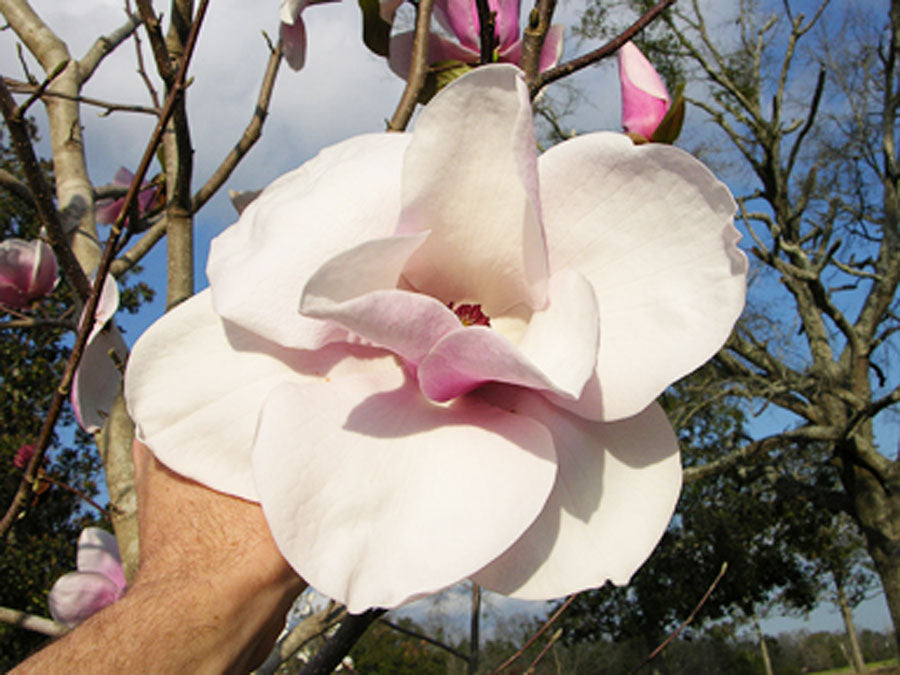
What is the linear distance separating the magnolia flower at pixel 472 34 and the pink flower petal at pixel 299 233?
0.34 m

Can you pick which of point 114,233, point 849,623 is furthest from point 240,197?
point 849,623

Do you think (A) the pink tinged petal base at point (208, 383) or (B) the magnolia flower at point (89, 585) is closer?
(A) the pink tinged petal base at point (208, 383)

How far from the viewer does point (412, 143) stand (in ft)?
1.54

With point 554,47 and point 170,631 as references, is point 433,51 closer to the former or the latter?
point 554,47

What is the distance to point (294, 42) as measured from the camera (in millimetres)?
822

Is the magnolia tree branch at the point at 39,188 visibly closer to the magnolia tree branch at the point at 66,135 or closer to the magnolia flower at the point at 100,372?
the magnolia flower at the point at 100,372

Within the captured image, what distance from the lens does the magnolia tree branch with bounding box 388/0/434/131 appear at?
74 cm

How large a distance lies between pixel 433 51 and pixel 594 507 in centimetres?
57

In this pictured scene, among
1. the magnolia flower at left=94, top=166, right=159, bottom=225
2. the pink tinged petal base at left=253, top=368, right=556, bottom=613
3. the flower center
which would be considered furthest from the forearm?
the magnolia flower at left=94, top=166, right=159, bottom=225

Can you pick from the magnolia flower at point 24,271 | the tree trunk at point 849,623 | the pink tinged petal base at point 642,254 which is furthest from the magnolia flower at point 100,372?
the tree trunk at point 849,623

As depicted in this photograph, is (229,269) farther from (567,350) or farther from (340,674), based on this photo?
(340,674)

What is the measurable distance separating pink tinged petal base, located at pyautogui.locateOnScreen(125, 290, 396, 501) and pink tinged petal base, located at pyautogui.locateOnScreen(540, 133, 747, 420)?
0.17m

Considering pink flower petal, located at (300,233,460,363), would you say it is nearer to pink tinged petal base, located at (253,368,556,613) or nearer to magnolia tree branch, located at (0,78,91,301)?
pink tinged petal base, located at (253,368,556,613)

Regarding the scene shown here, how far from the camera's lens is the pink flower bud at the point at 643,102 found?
668 mm
